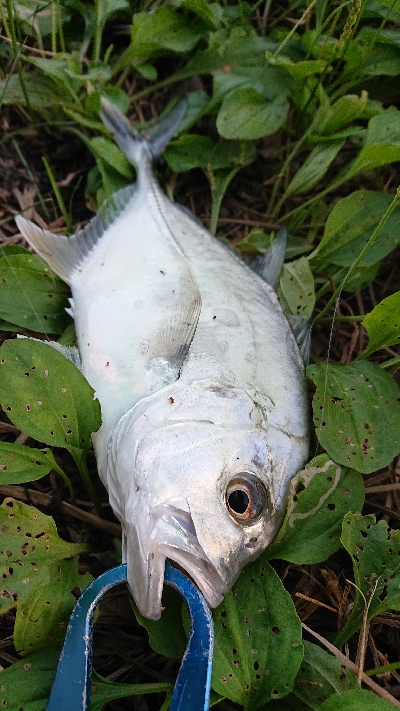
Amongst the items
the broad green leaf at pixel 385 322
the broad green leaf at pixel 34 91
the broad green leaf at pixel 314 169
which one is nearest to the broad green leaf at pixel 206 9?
the broad green leaf at pixel 34 91

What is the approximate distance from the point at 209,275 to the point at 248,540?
1191 mm

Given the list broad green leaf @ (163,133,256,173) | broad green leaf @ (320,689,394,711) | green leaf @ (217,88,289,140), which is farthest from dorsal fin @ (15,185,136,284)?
broad green leaf @ (320,689,394,711)

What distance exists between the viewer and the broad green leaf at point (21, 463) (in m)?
2.11

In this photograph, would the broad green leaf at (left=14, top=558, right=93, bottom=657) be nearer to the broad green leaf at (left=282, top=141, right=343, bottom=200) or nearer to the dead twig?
the dead twig

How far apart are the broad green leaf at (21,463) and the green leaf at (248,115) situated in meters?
1.92

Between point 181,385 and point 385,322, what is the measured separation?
0.98 meters

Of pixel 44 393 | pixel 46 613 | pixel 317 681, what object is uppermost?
pixel 44 393

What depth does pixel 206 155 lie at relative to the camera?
327 cm

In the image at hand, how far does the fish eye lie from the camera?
1.87 metres

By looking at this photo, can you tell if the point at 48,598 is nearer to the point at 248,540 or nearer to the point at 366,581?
the point at 248,540

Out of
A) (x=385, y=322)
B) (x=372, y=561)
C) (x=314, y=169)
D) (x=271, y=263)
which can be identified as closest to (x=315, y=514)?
(x=372, y=561)

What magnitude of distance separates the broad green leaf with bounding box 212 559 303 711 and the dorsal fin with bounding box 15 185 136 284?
1640 mm

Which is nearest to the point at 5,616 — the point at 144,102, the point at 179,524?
the point at 179,524

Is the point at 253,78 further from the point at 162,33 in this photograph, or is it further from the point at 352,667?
the point at 352,667
